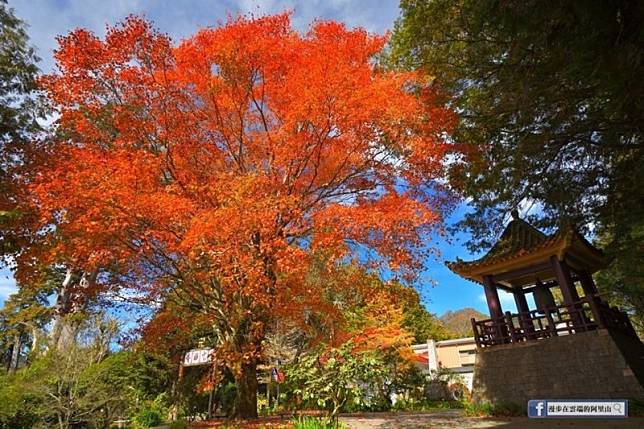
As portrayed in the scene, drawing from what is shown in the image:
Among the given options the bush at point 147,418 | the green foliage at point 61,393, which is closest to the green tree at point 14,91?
the green foliage at point 61,393

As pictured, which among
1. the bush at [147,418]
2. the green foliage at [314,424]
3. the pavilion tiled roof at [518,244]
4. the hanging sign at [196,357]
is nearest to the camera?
the green foliage at [314,424]

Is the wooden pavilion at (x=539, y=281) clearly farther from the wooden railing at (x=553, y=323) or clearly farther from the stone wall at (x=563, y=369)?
the stone wall at (x=563, y=369)

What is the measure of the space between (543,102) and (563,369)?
7.19 metres

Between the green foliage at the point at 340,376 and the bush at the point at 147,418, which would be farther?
the bush at the point at 147,418

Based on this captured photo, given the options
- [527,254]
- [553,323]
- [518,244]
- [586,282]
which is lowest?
[553,323]

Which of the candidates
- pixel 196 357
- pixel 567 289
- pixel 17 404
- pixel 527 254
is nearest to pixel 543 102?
pixel 527 254

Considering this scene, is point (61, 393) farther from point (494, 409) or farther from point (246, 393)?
point (494, 409)

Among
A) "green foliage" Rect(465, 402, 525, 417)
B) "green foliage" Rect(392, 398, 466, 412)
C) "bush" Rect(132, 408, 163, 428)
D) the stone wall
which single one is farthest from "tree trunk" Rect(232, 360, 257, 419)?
"green foliage" Rect(392, 398, 466, 412)

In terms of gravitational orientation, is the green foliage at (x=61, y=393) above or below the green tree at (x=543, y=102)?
below

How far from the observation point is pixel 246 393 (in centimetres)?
865

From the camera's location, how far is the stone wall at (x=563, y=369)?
29.9 ft

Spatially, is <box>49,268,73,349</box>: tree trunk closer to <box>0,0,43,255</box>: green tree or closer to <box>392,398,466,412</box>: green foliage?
<box>0,0,43,255</box>: green tree

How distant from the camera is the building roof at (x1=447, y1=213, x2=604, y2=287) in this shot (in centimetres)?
1067

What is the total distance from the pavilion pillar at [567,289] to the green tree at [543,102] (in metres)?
1.46
